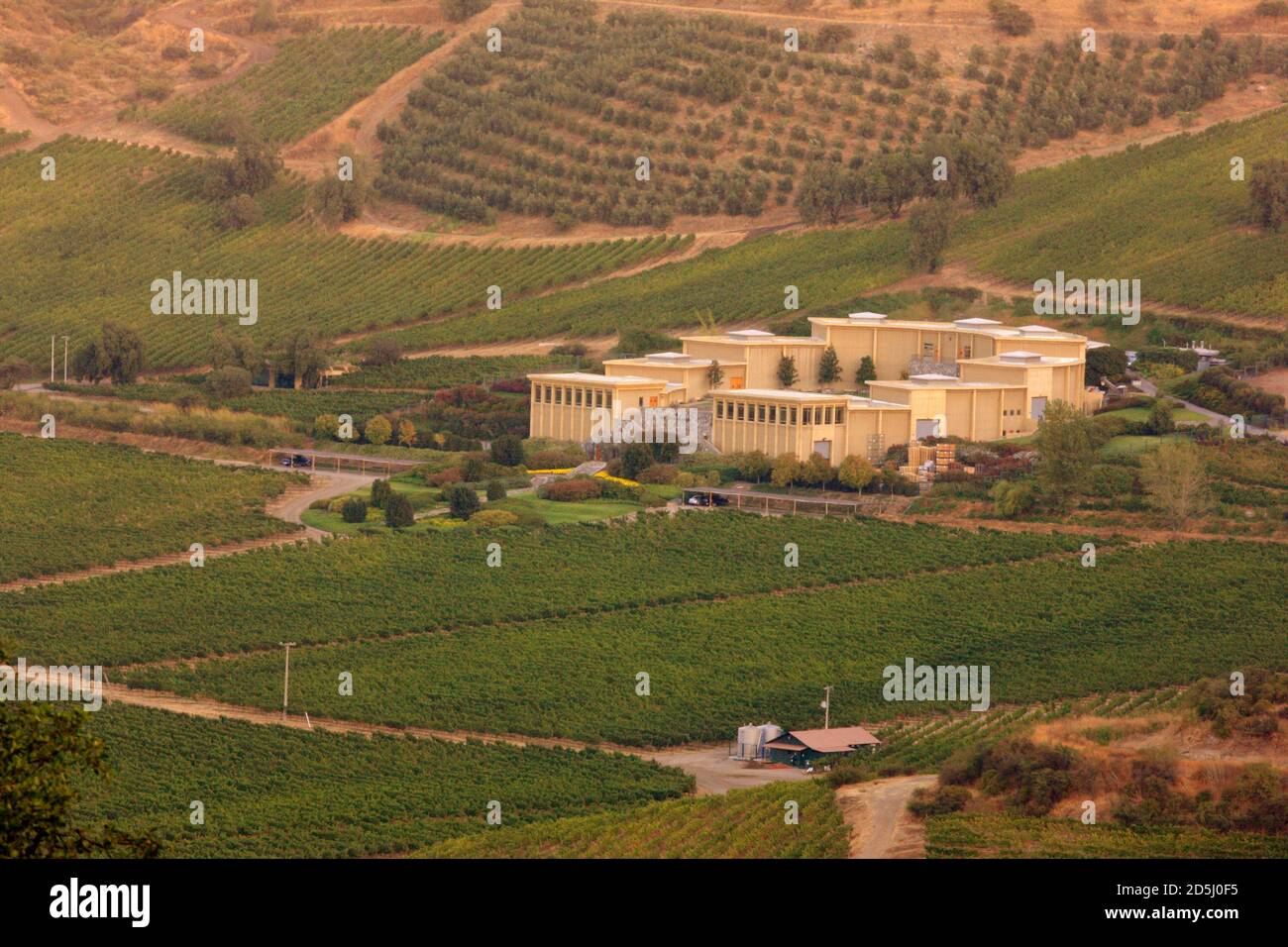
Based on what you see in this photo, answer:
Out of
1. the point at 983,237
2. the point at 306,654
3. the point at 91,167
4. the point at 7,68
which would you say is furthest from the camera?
the point at 7,68

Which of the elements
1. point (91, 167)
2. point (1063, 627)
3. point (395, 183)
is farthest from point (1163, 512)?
point (91, 167)

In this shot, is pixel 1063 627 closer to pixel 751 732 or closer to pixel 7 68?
pixel 751 732

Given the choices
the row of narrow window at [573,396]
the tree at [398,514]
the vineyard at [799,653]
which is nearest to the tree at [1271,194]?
the row of narrow window at [573,396]

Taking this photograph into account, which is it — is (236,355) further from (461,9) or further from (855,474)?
(461,9)

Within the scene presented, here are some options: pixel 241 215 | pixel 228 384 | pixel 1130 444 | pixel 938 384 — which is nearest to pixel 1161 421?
pixel 1130 444

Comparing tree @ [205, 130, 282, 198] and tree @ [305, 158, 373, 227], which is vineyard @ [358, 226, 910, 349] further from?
tree @ [205, 130, 282, 198]

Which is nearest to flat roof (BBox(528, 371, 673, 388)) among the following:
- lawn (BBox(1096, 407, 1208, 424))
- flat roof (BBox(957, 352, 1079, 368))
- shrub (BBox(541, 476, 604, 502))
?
shrub (BBox(541, 476, 604, 502))

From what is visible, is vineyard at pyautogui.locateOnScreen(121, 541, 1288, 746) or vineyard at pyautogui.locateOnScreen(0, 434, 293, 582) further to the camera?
vineyard at pyautogui.locateOnScreen(0, 434, 293, 582)
